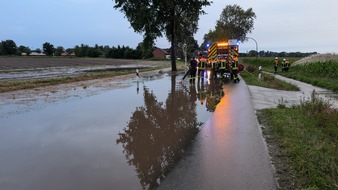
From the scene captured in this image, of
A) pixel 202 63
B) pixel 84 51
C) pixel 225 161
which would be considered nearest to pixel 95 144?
pixel 225 161

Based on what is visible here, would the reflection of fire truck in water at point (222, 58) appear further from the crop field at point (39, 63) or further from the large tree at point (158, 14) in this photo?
the crop field at point (39, 63)

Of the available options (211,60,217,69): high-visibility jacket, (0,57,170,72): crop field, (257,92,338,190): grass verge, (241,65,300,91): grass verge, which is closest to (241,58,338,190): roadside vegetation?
(257,92,338,190): grass verge

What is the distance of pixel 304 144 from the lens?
612 centimetres

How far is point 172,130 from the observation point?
24.6 ft

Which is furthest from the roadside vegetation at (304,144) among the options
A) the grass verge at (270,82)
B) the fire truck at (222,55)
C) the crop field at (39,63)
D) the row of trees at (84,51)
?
the row of trees at (84,51)

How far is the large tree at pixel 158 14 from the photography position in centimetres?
3036

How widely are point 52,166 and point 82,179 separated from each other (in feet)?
2.82

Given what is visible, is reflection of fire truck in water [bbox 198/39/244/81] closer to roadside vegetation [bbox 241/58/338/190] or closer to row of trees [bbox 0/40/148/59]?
roadside vegetation [bbox 241/58/338/190]

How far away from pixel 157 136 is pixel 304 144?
10.2 feet

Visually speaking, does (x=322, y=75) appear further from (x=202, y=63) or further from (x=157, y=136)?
(x=157, y=136)

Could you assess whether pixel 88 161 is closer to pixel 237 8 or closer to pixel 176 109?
pixel 176 109

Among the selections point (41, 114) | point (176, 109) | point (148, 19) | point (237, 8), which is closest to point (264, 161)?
point (176, 109)

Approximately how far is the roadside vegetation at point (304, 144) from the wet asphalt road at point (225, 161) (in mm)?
249

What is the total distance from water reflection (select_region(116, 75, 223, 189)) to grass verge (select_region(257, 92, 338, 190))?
5.83ft
